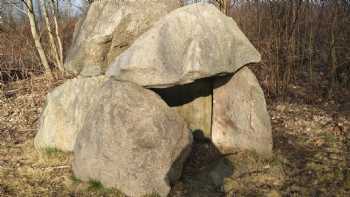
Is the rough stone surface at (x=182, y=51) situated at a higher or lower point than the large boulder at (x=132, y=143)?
higher

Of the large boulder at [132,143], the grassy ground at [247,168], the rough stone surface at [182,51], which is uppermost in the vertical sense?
the rough stone surface at [182,51]

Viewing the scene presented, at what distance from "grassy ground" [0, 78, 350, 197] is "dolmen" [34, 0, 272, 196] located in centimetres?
21

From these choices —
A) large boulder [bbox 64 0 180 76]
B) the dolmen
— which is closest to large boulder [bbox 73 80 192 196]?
the dolmen

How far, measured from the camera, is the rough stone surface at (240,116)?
5.02 meters

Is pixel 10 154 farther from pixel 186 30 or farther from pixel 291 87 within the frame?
pixel 291 87

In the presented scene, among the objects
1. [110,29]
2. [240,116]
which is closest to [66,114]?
[110,29]

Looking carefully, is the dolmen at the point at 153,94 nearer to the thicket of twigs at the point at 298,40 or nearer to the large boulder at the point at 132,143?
the large boulder at the point at 132,143

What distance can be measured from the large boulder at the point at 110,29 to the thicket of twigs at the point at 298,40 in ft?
11.3

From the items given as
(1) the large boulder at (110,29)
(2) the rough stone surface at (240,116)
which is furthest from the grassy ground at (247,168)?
(1) the large boulder at (110,29)

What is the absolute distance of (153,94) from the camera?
4457 millimetres

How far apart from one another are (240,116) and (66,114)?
241 centimetres

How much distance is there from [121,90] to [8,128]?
349 centimetres

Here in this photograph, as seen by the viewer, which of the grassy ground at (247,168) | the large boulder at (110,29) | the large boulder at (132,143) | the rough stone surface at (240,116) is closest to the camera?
the large boulder at (132,143)

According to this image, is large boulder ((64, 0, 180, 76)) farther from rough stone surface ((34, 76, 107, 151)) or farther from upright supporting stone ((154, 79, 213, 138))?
upright supporting stone ((154, 79, 213, 138))
